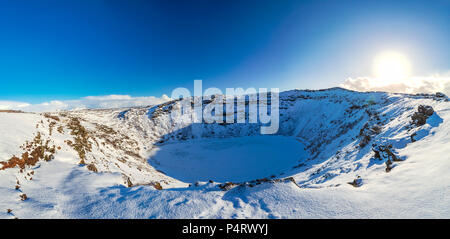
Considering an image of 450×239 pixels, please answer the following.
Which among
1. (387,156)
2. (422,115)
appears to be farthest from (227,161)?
(422,115)

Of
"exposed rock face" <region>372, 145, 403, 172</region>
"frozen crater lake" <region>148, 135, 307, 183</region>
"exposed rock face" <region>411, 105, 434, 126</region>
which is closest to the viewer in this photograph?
"exposed rock face" <region>372, 145, 403, 172</region>

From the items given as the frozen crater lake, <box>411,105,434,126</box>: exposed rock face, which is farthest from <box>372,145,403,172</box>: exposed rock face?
the frozen crater lake

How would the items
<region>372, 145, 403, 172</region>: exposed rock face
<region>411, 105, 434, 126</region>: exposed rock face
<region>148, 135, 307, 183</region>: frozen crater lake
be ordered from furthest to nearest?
<region>148, 135, 307, 183</region>: frozen crater lake → <region>411, 105, 434, 126</region>: exposed rock face → <region>372, 145, 403, 172</region>: exposed rock face

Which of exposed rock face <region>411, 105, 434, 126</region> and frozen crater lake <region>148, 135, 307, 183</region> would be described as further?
frozen crater lake <region>148, 135, 307, 183</region>

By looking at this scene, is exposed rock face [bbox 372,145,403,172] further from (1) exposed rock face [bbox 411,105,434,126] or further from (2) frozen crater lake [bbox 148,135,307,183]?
(2) frozen crater lake [bbox 148,135,307,183]

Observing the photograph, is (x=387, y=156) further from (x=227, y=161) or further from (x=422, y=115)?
(x=227, y=161)

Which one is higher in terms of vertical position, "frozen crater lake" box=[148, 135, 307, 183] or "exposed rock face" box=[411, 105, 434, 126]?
"exposed rock face" box=[411, 105, 434, 126]

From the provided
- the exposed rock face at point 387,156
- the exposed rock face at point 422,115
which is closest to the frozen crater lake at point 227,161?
the exposed rock face at point 387,156
